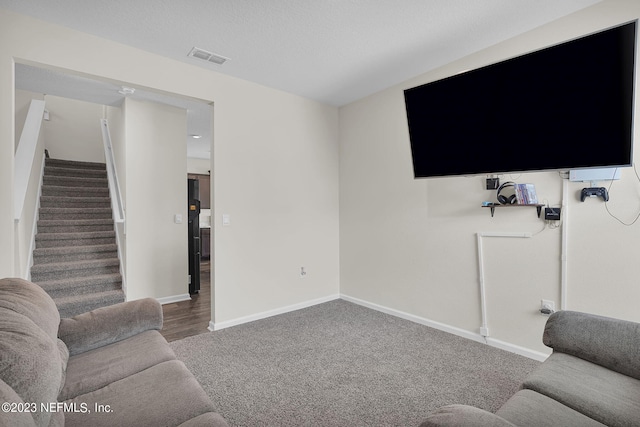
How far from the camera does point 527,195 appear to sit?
2475 mm

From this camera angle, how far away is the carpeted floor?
1.90 m

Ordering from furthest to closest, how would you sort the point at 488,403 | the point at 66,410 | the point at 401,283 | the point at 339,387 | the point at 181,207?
the point at 181,207 → the point at 401,283 → the point at 339,387 → the point at 488,403 → the point at 66,410

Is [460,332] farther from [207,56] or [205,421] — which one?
[207,56]

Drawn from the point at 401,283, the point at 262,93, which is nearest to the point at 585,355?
the point at 401,283

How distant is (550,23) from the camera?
241cm

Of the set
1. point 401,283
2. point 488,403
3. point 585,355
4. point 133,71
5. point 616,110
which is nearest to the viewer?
point 585,355

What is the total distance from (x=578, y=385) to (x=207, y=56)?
343 centimetres

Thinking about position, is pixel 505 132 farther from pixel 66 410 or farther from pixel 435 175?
pixel 66 410

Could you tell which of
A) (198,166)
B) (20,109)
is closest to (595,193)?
(20,109)

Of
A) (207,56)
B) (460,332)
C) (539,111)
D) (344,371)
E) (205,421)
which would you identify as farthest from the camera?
(460,332)

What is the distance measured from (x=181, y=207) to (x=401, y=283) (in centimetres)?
310

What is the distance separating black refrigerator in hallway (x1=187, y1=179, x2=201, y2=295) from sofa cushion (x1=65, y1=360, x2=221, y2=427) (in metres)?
3.29

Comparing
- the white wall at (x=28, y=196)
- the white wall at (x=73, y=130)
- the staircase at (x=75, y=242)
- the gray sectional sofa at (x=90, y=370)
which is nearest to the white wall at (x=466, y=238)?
the gray sectional sofa at (x=90, y=370)

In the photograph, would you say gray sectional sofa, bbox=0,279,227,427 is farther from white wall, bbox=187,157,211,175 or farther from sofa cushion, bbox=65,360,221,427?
white wall, bbox=187,157,211,175
